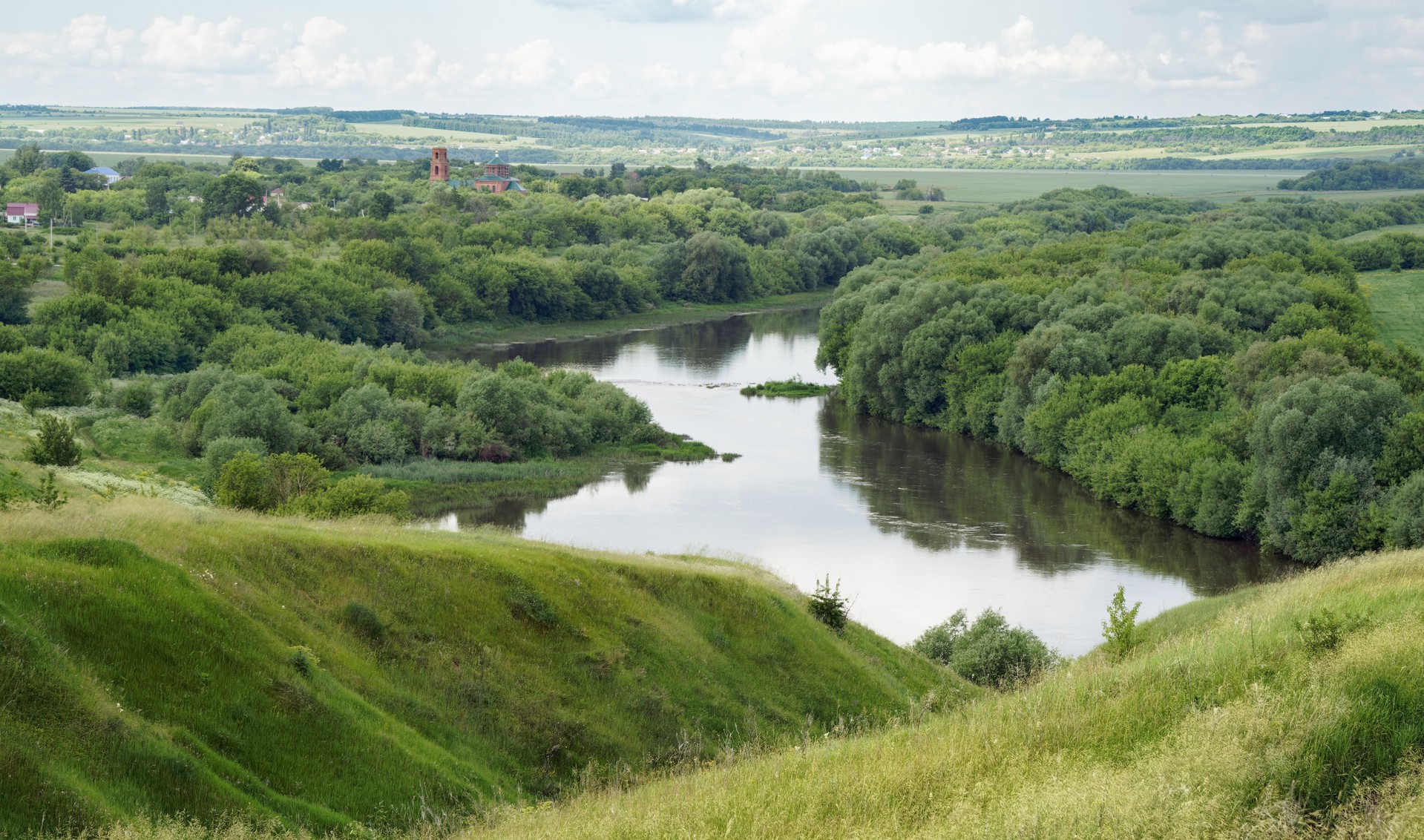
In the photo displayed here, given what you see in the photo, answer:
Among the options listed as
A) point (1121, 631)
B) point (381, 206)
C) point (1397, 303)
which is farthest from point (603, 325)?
point (1121, 631)

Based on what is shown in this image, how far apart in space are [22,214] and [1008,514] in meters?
93.9

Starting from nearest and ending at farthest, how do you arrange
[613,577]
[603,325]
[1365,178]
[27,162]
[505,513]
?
[613,577] < [505,513] < [603,325] < [27,162] < [1365,178]

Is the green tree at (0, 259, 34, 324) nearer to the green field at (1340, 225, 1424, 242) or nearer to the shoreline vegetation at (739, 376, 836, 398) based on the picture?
the shoreline vegetation at (739, 376, 836, 398)

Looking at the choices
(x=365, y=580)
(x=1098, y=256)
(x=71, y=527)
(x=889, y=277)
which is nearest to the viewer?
(x=71, y=527)

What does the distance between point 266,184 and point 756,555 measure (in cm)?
12746

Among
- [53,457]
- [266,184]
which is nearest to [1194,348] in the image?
[53,457]

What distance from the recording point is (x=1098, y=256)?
85062 mm

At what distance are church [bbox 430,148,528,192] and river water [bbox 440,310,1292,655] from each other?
317ft

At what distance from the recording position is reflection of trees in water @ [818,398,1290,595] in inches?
1641

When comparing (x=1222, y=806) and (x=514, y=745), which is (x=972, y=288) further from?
(x=1222, y=806)

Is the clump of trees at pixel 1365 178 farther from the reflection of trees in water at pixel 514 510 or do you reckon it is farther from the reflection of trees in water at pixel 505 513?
the reflection of trees in water at pixel 505 513

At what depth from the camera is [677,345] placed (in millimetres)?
88125

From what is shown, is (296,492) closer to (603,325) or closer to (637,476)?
(637,476)

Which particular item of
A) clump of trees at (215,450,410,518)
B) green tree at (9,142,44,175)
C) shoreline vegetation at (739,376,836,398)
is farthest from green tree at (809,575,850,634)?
green tree at (9,142,44,175)
